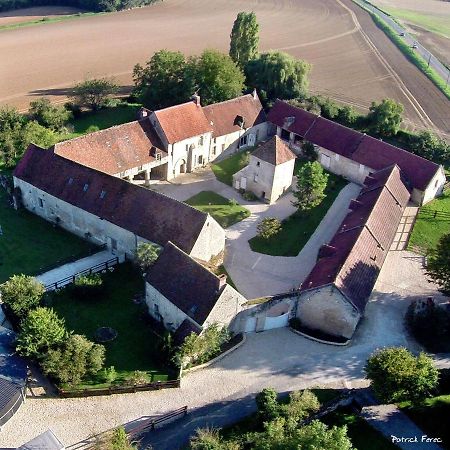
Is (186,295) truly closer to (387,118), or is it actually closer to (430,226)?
(430,226)

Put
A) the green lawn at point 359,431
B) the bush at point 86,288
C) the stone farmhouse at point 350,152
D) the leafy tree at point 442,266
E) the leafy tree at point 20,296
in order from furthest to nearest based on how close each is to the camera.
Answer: the stone farmhouse at point 350,152, the bush at point 86,288, the leafy tree at point 442,266, the leafy tree at point 20,296, the green lawn at point 359,431

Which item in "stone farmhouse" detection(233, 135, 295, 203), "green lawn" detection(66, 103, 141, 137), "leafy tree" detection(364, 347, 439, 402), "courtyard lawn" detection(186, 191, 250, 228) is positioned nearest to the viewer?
"leafy tree" detection(364, 347, 439, 402)

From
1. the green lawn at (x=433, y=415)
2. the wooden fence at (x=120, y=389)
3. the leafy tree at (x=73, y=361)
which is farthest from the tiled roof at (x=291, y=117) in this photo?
the leafy tree at (x=73, y=361)

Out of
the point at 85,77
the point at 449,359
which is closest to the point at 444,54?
the point at 85,77

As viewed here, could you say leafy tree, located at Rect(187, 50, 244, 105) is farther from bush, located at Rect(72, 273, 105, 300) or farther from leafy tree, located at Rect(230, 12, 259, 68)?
bush, located at Rect(72, 273, 105, 300)

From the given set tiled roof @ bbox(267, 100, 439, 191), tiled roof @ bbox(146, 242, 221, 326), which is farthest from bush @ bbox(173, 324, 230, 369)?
tiled roof @ bbox(267, 100, 439, 191)

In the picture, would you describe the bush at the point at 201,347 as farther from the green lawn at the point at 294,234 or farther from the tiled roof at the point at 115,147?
the tiled roof at the point at 115,147
